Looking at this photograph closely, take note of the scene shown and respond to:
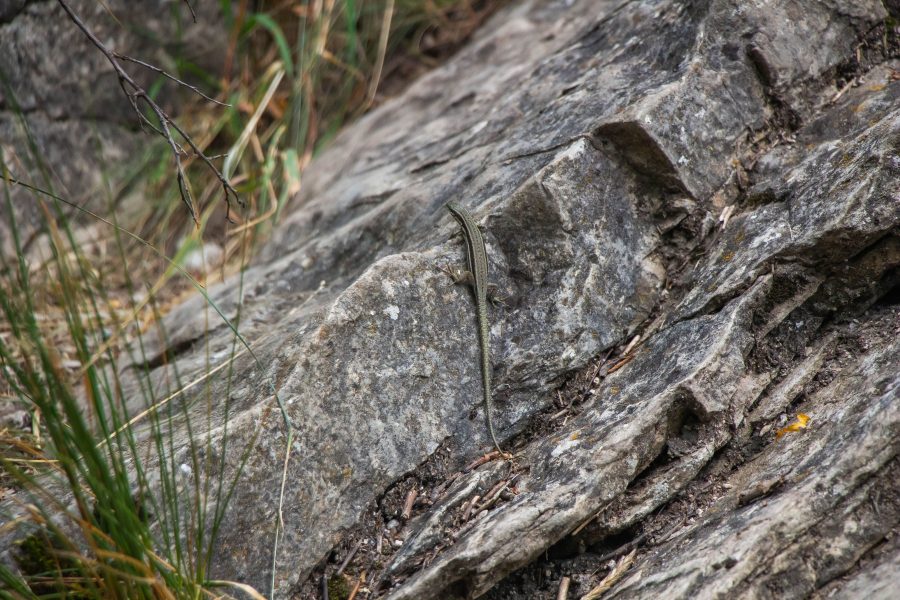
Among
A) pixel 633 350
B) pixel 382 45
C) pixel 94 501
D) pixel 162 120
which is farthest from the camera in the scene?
pixel 382 45

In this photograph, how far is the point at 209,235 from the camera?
6.36m

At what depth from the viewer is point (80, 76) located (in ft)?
19.1

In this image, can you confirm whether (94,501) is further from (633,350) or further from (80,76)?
(80,76)

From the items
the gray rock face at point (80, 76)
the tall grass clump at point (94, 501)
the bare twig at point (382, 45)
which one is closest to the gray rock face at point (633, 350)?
the tall grass clump at point (94, 501)

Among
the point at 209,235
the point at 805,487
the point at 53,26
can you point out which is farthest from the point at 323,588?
the point at 53,26

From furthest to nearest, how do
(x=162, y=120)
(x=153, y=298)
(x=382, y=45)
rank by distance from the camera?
(x=382, y=45)
(x=162, y=120)
(x=153, y=298)

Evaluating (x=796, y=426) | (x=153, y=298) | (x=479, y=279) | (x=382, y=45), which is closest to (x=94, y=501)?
(x=153, y=298)

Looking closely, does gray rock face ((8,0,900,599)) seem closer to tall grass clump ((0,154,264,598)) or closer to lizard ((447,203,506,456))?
lizard ((447,203,506,456))

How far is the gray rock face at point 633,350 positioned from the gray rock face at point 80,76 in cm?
242

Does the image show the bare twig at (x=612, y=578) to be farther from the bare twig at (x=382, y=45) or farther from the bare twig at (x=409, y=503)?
the bare twig at (x=382, y=45)

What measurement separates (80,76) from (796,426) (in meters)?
5.57

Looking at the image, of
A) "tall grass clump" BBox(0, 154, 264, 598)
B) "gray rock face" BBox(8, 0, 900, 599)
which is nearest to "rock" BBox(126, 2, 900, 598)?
"gray rock face" BBox(8, 0, 900, 599)

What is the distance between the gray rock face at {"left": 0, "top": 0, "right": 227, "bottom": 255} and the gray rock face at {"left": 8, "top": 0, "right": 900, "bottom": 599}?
2.42m

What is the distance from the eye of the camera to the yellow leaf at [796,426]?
2.73 metres
